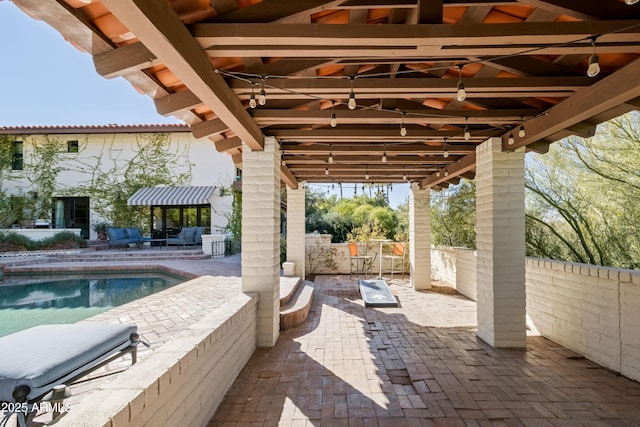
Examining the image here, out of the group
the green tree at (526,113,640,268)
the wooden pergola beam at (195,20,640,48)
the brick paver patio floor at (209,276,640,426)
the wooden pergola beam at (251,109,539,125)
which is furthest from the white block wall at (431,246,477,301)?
the wooden pergola beam at (195,20,640,48)

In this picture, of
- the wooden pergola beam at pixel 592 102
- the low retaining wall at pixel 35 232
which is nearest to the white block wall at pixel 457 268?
the wooden pergola beam at pixel 592 102

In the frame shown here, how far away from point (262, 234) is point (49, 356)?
2.77 metres

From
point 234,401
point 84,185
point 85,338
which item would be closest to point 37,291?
A: point 85,338

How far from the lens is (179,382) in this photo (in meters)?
2.29

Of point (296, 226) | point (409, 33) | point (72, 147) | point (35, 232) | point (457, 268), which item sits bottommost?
point (457, 268)

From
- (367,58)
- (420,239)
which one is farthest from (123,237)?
(367,58)

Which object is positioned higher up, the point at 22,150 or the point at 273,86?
the point at 22,150

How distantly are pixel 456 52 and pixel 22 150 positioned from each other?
22501 millimetres

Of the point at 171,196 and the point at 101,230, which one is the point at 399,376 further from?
the point at 101,230

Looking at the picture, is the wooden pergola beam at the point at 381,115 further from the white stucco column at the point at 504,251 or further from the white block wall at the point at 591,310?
the white block wall at the point at 591,310

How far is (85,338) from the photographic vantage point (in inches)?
112

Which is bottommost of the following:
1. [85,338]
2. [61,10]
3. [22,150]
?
[85,338]

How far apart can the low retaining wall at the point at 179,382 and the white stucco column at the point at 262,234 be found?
698 millimetres

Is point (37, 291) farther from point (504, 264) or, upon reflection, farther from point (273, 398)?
point (504, 264)
